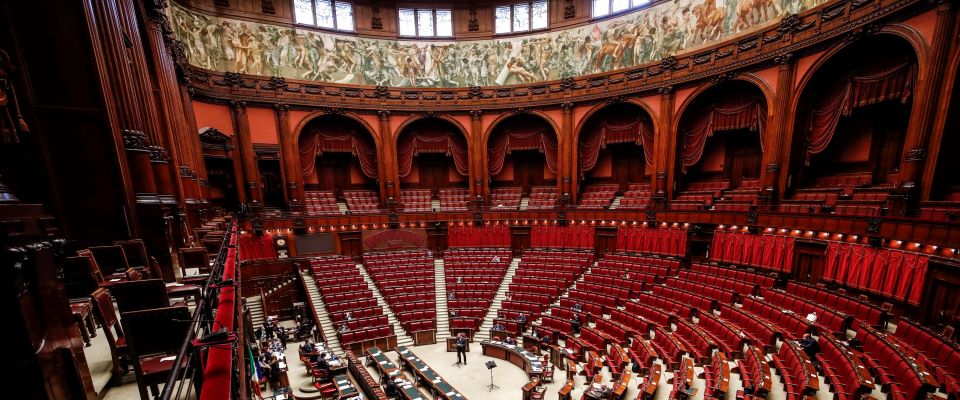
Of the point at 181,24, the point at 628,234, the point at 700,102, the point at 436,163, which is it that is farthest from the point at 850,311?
the point at 181,24

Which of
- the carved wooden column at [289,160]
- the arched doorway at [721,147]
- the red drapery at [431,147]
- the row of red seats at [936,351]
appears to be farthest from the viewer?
the red drapery at [431,147]

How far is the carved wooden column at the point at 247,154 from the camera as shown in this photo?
50.9 feet

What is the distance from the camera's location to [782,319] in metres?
8.91

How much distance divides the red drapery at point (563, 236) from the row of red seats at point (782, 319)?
23.3 ft

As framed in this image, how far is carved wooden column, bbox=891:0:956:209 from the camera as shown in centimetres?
816

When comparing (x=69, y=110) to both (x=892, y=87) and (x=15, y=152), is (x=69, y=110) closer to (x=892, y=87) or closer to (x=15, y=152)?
(x=15, y=152)

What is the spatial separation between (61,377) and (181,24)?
57.1 ft

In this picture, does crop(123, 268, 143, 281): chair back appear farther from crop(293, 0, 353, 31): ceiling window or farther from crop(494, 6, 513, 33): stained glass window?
crop(494, 6, 513, 33): stained glass window

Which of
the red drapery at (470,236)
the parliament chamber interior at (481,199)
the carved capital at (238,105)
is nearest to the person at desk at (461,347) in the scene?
the parliament chamber interior at (481,199)

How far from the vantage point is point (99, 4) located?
15.5ft

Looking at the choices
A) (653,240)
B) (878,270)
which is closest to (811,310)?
(878,270)

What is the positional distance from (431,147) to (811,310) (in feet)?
53.6

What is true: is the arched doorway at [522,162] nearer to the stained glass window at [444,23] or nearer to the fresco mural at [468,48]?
the fresco mural at [468,48]

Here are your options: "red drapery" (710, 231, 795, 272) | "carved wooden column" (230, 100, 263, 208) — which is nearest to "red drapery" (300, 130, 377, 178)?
"carved wooden column" (230, 100, 263, 208)
